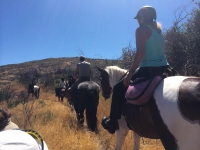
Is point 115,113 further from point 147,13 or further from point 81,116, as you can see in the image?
point 81,116

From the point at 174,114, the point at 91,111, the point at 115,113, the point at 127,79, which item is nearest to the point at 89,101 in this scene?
the point at 91,111

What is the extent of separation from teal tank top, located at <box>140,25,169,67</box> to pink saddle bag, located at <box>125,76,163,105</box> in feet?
1.15

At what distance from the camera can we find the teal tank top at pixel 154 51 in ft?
11.0

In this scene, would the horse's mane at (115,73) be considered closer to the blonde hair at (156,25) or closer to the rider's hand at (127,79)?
the rider's hand at (127,79)

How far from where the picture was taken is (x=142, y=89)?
3029 mm

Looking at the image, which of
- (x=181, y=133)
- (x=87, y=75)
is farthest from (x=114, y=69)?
(x=87, y=75)

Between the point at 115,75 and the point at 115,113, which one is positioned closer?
the point at 115,113

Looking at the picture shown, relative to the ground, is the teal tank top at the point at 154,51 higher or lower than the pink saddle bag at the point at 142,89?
higher

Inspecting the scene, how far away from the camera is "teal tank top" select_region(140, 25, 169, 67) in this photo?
132 inches

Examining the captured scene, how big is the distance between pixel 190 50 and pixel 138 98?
19.8 ft

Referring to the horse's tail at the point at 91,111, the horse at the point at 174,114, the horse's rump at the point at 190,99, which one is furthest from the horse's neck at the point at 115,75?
the horse's rump at the point at 190,99

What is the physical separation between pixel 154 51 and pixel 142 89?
2.38 feet

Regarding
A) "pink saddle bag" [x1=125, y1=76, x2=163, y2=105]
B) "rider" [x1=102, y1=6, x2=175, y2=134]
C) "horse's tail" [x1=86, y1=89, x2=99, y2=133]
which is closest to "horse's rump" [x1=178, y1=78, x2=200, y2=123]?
"pink saddle bag" [x1=125, y1=76, x2=163, y2=105]

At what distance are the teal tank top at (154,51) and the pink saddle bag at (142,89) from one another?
1.15 ft
